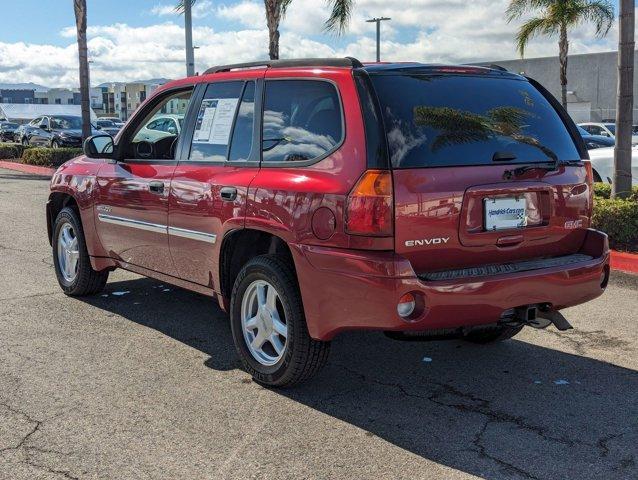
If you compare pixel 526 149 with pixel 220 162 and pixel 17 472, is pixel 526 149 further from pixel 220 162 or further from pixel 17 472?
pixel 17 472

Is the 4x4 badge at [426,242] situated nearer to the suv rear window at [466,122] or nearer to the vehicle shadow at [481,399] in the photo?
the suv rear window at [466,122]

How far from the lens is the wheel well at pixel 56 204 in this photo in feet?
21.6

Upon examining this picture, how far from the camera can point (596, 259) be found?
438 cm

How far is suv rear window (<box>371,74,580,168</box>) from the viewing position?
12.8 ft

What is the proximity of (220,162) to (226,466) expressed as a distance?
6.63 ft

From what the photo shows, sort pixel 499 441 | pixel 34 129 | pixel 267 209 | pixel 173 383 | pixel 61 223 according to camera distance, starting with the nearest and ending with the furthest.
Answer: pixel 499 441 < pixel 267 209 < pixel 173 383 < pixel 61 223 < pixel 34 129

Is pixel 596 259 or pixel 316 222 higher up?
pixel 316 222

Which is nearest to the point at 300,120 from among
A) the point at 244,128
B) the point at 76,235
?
the point at 244,128

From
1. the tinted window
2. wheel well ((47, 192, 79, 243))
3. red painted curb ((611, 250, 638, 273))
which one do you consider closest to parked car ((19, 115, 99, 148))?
wheel well ((47, 192, 79, 243))

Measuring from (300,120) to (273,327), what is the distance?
121 cm

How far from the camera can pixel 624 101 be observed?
9.18 m

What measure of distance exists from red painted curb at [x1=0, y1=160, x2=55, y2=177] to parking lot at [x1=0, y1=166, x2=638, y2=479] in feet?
55.5

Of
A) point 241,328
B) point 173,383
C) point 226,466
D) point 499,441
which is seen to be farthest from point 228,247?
point 499,441

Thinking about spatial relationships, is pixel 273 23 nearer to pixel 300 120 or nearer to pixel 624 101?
pixel 624 101
